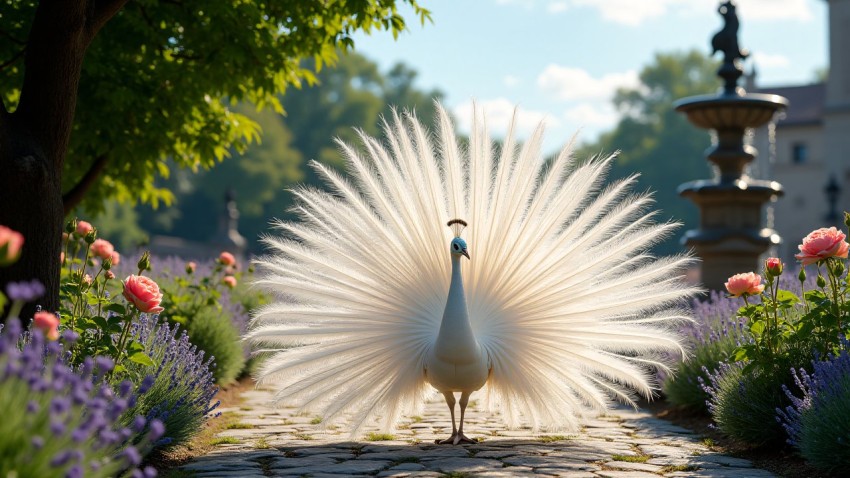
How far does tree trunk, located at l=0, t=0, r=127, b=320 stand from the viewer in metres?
6.97

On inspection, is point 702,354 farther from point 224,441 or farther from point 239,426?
point 224,441

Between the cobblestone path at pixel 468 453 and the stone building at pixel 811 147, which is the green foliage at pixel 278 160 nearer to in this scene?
the stone building at pixel 811 147

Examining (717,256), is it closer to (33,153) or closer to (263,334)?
(263,334)

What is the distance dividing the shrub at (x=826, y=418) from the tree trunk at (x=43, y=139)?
16.5ft

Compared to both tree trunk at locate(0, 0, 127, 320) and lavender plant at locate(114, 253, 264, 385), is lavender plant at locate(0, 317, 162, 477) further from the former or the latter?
lavender plant at locate(114, 253, 264, 385)

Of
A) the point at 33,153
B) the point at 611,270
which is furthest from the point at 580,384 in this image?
the point at 33,153

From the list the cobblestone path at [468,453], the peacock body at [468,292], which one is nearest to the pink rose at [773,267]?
the peacock body at [468,292]

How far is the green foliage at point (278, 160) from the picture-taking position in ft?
221

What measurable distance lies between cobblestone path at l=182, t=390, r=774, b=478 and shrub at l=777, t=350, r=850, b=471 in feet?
1.34

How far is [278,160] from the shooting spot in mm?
69062

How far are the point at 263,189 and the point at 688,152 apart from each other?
105ft

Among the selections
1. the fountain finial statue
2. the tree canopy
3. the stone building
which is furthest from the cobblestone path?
the stone building

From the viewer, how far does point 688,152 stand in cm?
7600

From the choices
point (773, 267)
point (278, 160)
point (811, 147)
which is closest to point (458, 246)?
point (773, 267)
